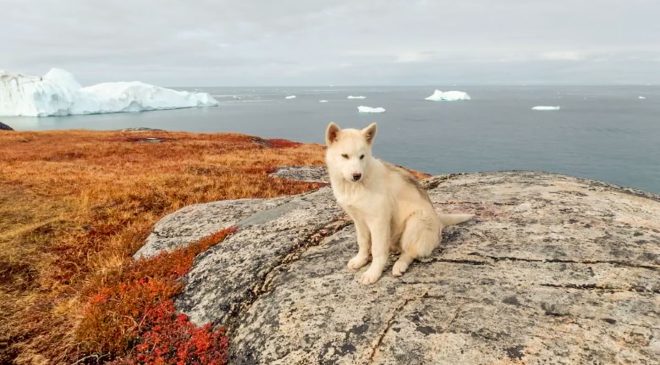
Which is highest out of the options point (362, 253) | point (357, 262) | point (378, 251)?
point (378, 251)

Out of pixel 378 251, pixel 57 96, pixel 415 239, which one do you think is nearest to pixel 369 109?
pixel 57 96

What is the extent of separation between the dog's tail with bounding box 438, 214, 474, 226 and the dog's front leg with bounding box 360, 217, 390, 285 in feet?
4.98

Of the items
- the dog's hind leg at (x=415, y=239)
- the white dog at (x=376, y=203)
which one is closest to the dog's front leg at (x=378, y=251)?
the white dog at (x=376, y=203)

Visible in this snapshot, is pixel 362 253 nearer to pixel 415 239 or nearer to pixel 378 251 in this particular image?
pixel 378 251

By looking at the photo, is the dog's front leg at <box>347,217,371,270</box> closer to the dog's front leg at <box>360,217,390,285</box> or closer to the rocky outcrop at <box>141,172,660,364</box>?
the rocky outcrop at <box>141,172,660,364</box>

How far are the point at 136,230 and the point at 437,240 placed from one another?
851cm

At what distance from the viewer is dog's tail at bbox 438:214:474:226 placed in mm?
7172

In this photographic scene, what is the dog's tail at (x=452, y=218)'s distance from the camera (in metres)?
7.17

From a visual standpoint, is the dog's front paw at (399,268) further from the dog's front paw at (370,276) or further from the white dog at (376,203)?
the dog's front paw at (370,276)

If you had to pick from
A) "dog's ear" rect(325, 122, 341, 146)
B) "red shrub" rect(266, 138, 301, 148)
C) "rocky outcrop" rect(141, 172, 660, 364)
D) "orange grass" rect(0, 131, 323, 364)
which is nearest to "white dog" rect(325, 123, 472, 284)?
"dog's ear" rect(325, 122, 341, 146)

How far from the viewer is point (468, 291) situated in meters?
5.55

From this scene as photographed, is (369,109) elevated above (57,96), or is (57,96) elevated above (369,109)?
(57,96)

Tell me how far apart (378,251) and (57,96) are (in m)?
159

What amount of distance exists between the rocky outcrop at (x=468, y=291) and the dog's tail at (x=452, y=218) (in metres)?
0.13
